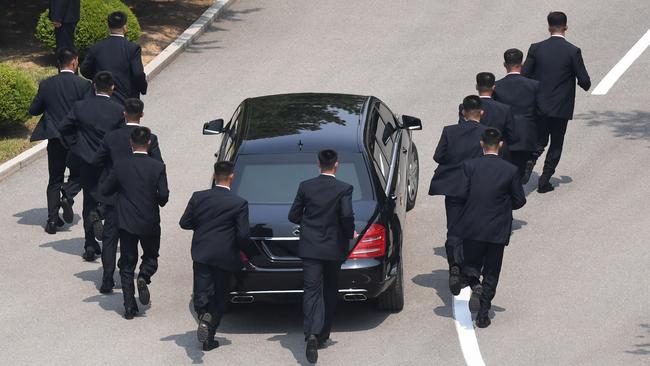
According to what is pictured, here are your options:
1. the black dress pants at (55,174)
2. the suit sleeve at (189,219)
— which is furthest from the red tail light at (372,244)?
the black dress pants at (55,174)

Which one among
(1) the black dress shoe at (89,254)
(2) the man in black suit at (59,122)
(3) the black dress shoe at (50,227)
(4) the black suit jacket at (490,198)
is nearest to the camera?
(4) the black suit jacket at (490,198)

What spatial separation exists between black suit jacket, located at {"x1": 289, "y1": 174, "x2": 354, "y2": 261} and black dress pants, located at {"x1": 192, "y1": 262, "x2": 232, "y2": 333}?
79 centimetres

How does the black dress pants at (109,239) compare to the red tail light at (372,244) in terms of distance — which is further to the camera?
the black dress pants at (109,239)

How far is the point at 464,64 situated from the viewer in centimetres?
2306

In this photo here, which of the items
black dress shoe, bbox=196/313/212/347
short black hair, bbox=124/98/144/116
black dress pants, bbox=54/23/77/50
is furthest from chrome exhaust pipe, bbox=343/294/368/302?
black dress pants, bbox=54/23/77/50

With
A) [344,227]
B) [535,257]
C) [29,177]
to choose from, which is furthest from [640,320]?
[29,177]

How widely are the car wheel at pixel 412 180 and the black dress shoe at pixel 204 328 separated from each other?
13.6ft

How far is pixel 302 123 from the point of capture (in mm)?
14625

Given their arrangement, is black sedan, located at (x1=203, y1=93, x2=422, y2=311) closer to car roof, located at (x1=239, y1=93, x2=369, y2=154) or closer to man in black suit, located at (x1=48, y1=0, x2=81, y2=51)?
car roof, located at (x1=239, y1=93, x2=369, y2=154)

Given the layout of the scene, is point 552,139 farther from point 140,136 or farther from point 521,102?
point 140,136

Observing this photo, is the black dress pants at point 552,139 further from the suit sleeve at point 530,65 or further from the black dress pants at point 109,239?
the black dress pants at point 109,239

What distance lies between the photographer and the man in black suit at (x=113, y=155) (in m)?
14.1

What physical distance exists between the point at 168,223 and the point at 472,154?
4234 millimetres

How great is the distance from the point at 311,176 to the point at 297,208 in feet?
3.83
